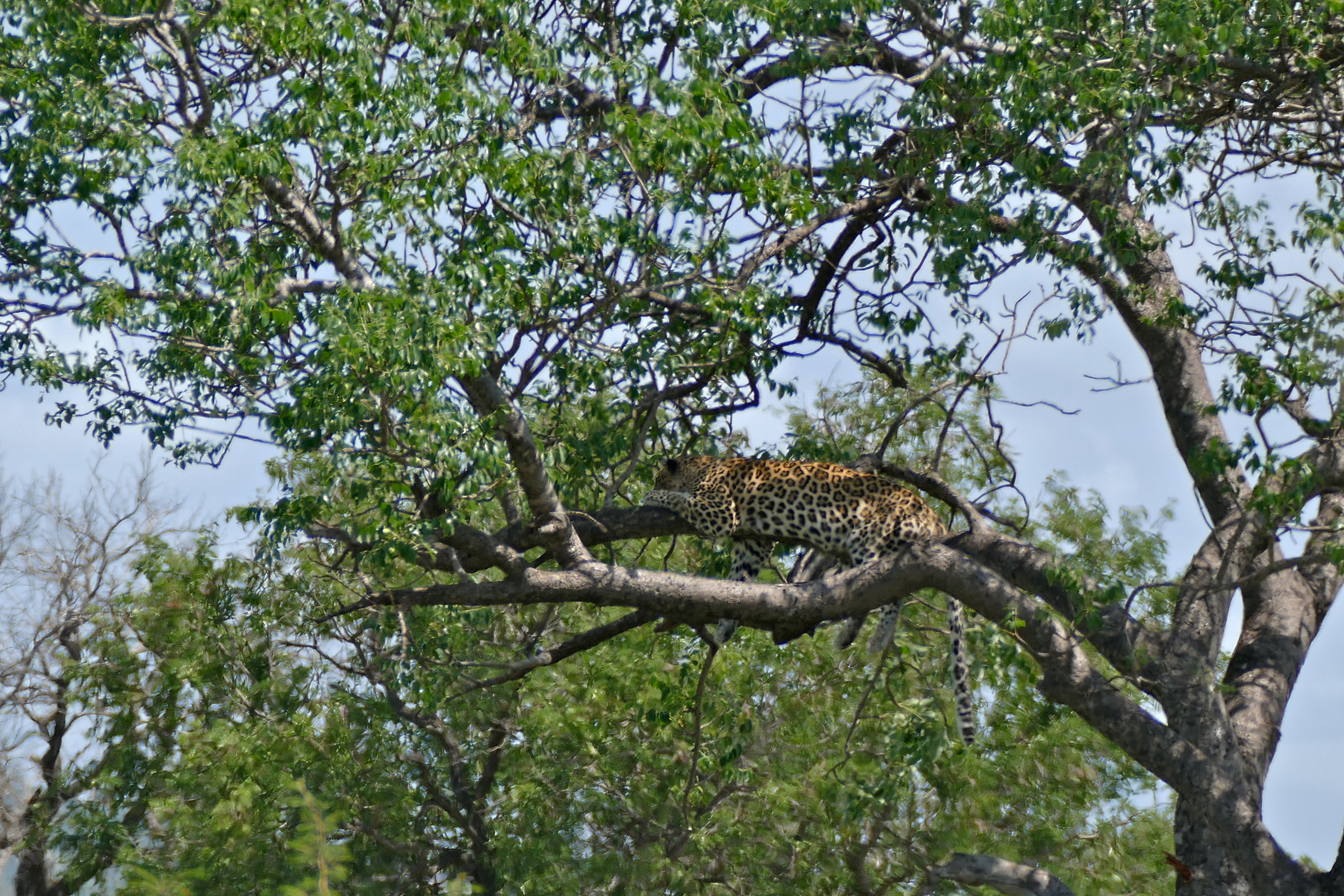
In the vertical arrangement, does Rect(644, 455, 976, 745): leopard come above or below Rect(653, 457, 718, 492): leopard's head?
below

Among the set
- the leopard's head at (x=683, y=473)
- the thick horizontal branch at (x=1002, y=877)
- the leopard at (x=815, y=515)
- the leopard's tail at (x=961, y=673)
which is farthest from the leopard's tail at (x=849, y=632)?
the thick horizontal branch at (x=1002, y=877)

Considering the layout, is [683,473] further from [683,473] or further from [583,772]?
[583,772]

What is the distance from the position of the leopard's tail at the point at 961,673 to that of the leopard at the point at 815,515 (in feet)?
0.04

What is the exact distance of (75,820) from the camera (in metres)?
13.2

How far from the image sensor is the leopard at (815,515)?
8.02m

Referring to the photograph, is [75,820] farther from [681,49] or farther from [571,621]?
[681,49]

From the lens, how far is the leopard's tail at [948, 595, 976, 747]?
7.34 m

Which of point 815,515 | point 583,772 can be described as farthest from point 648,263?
point 583,772

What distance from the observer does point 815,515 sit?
819 cm

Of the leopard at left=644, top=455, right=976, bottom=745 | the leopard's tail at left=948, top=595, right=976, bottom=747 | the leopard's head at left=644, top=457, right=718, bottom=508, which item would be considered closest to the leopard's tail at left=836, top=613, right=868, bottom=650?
the leopard at left=644, top=455, right=976, bottom=745

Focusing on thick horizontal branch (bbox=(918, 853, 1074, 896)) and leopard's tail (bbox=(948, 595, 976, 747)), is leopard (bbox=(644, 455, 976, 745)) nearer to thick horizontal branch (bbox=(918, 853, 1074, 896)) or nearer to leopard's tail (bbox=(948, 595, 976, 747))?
leopard's tail (bbox=(948, 595, 976, 747))

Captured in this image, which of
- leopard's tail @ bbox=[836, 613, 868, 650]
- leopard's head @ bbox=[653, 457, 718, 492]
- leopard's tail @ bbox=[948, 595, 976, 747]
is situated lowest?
leopard's tail @ bbox=[948, 595, 976, 747]

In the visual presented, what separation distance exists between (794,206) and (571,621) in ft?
24.4

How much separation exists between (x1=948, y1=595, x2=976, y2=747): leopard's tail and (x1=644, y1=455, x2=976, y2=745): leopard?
0.5 inches
